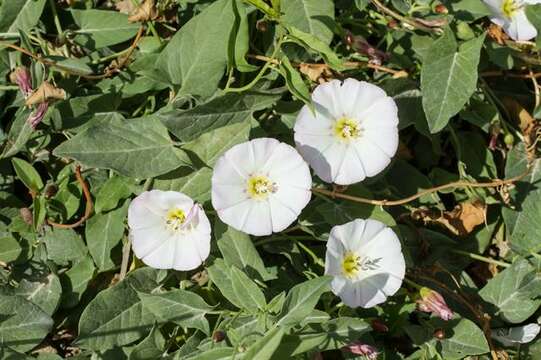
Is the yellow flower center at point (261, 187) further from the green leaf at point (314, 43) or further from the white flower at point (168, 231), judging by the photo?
the green leaf at point (314, 43)

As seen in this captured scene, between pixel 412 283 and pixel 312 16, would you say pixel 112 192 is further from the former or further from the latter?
pixel 412 283

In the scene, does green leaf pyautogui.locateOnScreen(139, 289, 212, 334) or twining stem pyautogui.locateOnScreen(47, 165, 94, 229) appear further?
twining stem pyautogui.locateOnScreen(47, 165, 94, 229)

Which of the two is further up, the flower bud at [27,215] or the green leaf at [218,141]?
the green leaf at [218,141]

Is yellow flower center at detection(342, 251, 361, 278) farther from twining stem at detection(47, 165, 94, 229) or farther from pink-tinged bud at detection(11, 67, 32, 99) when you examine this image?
pink-tinged bud at detection(11, 67, 32, 99)

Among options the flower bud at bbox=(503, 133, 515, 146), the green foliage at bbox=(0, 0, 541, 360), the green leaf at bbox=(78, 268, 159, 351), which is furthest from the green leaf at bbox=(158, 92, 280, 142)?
the flower bud at bbox=(503, 133, 515, 146)

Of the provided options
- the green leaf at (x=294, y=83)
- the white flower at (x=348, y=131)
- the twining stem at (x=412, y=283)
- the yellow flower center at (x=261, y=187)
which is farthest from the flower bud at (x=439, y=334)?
the green leaf at (x=294, y=83)

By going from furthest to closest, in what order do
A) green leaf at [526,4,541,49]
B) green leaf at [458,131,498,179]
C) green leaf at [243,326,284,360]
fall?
green leaf at [458,131,498,179] < green leaf at [526,4,541,49] < green leaf at [243,326,284,360]
